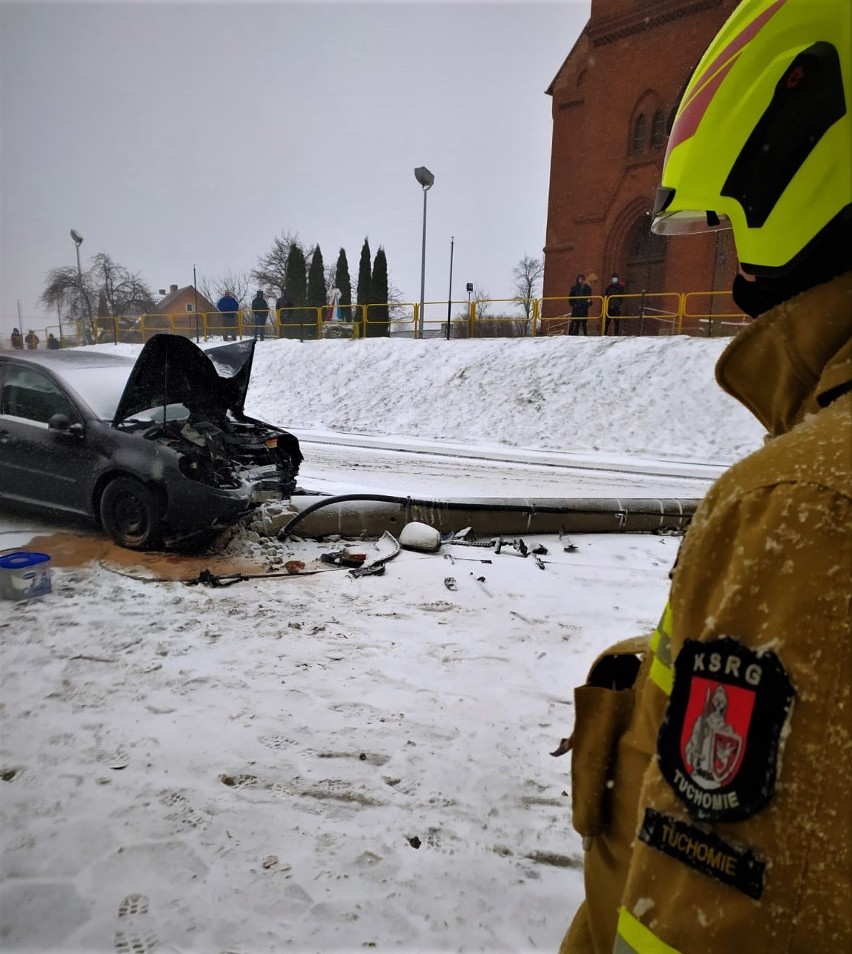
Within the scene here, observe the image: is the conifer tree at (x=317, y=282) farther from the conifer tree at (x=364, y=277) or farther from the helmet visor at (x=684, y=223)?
the helmet visor at (x=684, y=223)

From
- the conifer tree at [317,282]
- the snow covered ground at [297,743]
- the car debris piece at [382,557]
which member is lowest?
the snow covered ground at [297,743]

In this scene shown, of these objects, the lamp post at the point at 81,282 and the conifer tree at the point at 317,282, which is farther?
the conifer tree at the point at 317,282

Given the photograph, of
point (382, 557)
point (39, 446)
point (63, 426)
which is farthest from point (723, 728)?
point (39, 446)

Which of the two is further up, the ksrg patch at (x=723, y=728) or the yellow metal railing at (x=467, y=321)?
the yellow metal railing at (x=467, y=321)

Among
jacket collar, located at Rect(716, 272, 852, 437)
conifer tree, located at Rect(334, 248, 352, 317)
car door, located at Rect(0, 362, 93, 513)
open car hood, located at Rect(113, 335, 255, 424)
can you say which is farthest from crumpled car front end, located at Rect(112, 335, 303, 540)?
conifer tree, located at Rect(334, 248, 352, 317)

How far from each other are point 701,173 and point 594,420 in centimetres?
1423

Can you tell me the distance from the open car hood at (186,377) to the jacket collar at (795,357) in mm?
5926

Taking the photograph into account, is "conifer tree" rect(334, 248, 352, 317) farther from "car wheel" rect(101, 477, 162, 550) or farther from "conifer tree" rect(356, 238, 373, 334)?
"car wheel" rect(101, 477, 162, 550)

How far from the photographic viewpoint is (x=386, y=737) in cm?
319

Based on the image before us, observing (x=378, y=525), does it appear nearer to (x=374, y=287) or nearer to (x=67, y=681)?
(x=67, y=681)

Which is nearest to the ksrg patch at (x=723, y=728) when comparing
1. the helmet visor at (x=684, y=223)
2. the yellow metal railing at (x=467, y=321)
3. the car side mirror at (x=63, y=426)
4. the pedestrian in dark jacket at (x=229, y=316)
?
the helmet visor at (x=684, y=223)

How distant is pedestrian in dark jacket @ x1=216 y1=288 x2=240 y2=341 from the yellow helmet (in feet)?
81.7

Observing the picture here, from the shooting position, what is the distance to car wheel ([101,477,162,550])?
223 inches

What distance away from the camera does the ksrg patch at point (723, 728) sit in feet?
2.27
